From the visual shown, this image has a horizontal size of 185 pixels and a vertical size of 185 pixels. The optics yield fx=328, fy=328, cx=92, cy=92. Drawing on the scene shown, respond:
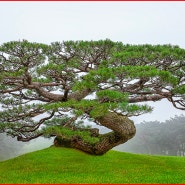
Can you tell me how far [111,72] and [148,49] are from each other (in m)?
2.16

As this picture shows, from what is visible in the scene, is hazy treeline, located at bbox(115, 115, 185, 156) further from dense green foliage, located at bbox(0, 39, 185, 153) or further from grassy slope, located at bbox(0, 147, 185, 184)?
dense green foliage, located at bbox(0, 39, 185, 153)

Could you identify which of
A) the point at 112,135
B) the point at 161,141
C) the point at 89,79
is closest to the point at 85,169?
the point at 112,135

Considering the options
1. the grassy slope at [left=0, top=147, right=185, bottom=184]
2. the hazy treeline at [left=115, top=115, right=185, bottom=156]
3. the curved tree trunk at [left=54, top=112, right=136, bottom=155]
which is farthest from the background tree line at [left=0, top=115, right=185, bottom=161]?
the curved tree trunk at [left=54, top=112, right=136, bottom=155]

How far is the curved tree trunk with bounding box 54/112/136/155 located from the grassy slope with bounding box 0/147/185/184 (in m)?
0.32

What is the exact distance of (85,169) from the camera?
38.0 ft

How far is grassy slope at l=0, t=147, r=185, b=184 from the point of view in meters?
10.1

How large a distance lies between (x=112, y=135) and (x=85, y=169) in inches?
80.6

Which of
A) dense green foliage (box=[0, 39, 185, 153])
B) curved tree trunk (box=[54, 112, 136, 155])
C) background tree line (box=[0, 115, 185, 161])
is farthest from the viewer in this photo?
background tree line (box=[0, 115, 185, 161])

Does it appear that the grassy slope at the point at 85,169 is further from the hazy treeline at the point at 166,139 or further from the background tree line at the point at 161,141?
the hazy treeline at the point at 166,139

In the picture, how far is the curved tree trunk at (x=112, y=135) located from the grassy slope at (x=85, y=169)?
32 centimetres

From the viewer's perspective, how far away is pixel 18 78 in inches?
414

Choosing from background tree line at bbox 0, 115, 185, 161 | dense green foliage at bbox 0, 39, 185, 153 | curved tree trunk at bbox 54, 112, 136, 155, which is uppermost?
dense green foliage at bbox 0, 39, 185, 153

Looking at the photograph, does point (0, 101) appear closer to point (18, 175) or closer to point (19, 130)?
point (19, 130)

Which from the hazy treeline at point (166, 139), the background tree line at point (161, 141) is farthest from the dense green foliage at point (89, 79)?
the hazy treeline at point (166, 139)
